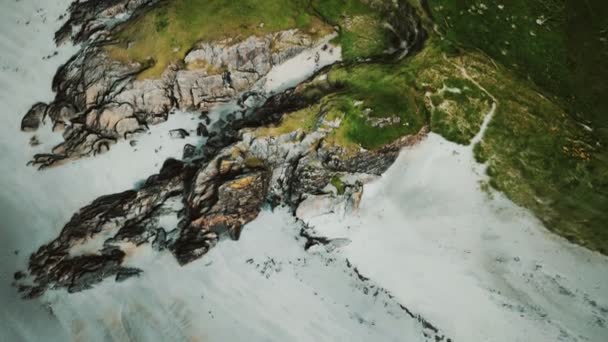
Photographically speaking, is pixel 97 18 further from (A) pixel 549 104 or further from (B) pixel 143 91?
(A) pixel 549 104

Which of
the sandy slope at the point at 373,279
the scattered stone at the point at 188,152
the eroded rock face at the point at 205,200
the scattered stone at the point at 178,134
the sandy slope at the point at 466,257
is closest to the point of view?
the sandy slope at the point at 466,257

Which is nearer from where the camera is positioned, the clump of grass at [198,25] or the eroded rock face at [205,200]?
the eroded rock face at [205,200]

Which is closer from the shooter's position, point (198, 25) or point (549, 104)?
point (549, 104)

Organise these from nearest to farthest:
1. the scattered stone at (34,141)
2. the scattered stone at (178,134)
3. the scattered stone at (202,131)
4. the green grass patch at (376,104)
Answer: the green grass patch at (376,104)
the scattered stone at (178,134)
the scattered stone at (202,131)
the scattered stone at (34,141)

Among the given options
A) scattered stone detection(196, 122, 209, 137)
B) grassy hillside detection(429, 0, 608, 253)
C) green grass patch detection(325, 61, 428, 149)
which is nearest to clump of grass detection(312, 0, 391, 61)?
green grass patch detection(325, 61, 428, 149)

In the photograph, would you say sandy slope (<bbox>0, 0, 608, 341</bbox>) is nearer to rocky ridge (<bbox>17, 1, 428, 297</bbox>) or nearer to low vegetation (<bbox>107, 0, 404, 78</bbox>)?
rocky ridge (<bbox>17, 1, 428, 297</bbox>)

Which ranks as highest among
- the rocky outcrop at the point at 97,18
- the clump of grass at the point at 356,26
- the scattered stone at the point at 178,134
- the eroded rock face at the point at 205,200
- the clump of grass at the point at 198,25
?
the rocky outcrop at the point at 97,18

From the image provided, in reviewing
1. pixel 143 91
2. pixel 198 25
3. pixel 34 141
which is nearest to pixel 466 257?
pixel 143 91

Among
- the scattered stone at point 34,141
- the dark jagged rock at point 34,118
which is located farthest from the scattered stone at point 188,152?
the dark jagged rock at point 34,118

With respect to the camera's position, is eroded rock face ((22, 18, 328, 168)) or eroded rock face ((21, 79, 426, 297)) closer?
eroded rock face ((21, 79, 426, 297))

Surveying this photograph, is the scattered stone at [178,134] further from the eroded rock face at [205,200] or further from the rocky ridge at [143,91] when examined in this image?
the eroded rock face at [205,200]

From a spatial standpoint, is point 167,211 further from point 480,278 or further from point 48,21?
point 48,21

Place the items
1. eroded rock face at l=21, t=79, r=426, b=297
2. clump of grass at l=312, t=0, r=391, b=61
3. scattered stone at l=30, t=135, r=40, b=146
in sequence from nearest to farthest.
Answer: eroded rock face at l=21, t=79, r=426, b=297 → scattered stone at l=30, t=135, r=40, b=146 → clump of grass at l=312, t=0, r=391, b=61

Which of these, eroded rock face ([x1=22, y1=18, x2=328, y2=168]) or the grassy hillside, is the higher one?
eroded rock face ([x1=22, y1=18, x2=328, y2=168])
